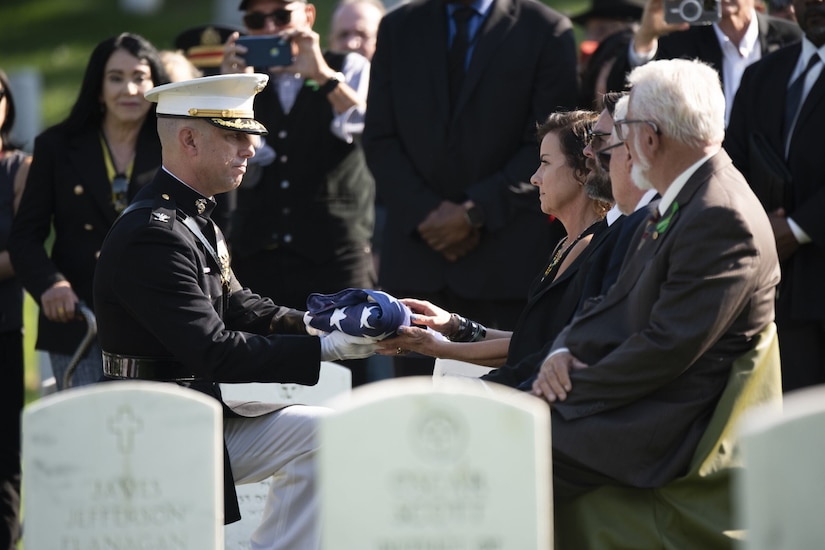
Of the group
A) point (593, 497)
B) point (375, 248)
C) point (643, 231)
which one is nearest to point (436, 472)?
point (593, 497)

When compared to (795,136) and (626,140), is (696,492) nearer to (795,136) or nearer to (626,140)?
(626,140)

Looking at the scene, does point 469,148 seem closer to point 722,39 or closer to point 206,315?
point 722,39

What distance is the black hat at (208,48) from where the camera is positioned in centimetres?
812

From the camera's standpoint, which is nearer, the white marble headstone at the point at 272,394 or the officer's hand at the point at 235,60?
the white marble headstone at the point at 272,394

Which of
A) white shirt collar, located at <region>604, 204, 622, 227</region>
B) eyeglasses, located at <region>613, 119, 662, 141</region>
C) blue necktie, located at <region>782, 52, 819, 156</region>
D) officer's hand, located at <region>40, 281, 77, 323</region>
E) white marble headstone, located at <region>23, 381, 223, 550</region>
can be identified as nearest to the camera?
white marble headstone, located at <region>23, 381, 223, 550</region>

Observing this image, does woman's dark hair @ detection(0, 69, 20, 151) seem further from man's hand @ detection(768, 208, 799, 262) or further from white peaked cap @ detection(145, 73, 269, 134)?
man's hand @ detection(768, 208, 799, 262)

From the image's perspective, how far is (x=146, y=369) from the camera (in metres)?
4.86

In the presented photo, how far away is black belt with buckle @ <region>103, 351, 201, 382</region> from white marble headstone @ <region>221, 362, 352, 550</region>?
86cm

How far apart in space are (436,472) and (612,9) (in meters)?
5.68

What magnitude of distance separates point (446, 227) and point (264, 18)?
165 cm

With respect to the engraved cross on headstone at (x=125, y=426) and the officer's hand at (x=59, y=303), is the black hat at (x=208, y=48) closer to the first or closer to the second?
the officer's hand at (x=59, y=303)

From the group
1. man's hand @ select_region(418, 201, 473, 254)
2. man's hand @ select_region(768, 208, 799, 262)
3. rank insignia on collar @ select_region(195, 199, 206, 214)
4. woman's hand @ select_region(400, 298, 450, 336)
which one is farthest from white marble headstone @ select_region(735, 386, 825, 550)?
man's hand @ select_region(418, 201, 473, 254)

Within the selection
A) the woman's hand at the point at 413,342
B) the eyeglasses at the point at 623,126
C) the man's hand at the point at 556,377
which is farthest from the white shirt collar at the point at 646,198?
the woman's hand at the point at 413,342

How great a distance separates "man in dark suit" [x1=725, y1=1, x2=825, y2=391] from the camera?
5.83m
